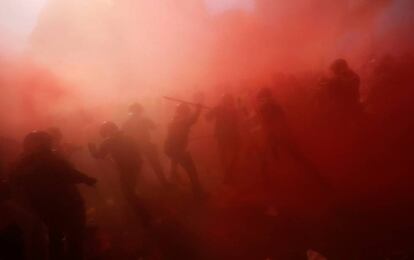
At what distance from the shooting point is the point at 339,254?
226cm

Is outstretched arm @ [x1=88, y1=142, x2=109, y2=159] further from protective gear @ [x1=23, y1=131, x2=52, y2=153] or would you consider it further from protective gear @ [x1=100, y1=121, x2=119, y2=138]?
protective gear @ [x1=23, y1=131, x2=52, y2=153]

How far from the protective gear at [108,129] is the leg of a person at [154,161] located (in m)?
0.26

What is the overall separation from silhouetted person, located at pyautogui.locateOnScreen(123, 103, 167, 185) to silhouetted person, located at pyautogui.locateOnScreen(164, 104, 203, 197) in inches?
3.7

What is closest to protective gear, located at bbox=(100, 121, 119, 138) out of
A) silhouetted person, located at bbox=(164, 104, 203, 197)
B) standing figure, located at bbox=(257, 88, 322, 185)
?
silhouetted person, located at bbox=(164, 104, 203, 197)

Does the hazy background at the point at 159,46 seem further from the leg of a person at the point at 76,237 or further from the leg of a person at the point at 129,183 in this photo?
the leg of a person at the point at 76,237

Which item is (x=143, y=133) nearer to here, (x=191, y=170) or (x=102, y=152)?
(x=102, y=152)

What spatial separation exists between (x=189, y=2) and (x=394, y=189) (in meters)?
2.14

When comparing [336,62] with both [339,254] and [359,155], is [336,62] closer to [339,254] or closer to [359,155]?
[359,155]

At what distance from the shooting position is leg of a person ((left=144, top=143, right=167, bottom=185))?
109 inches

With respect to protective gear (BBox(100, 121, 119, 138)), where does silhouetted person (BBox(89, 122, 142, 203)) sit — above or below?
below

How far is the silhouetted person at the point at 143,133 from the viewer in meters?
2.73

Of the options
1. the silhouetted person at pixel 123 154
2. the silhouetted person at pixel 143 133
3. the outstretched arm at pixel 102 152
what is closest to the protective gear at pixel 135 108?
the silhouetted person at pixel 143 133

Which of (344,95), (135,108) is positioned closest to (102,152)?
(135,108)

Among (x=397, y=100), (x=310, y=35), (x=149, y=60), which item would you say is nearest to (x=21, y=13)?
(x=149, y=60)
